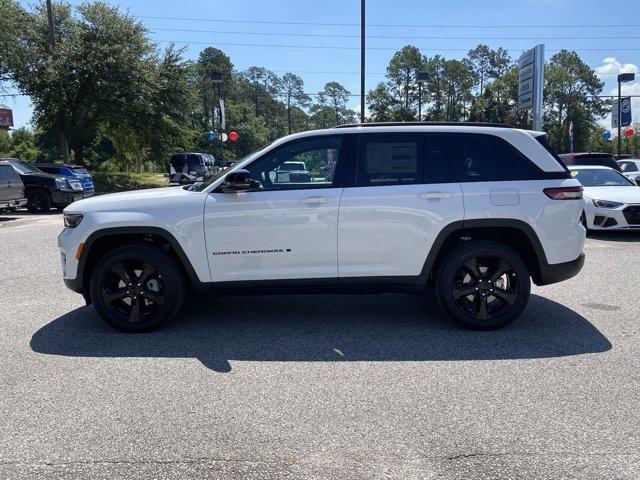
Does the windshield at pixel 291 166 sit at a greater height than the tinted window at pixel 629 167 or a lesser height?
lesser

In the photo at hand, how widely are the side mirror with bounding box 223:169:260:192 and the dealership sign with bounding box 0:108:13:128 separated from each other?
43004 millimetres

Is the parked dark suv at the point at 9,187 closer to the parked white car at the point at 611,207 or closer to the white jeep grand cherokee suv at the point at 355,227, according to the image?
the white jeep grand cherokee suv at the point at 355,227

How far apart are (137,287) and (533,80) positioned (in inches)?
543

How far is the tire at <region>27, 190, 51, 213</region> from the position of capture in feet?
55.2

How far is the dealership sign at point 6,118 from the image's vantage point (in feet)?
132

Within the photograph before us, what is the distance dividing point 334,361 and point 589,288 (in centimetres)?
402

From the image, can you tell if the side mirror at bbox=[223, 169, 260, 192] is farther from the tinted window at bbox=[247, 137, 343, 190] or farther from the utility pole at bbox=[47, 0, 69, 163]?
the utility pole at bbox=[47, 0, 69, 163]

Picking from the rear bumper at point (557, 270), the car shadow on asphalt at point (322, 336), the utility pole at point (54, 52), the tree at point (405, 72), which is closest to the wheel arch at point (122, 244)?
the car shadow on asphalt at point (322, 336)

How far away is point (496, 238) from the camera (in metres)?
5.07

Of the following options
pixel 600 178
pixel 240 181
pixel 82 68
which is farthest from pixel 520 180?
pixel 82 68

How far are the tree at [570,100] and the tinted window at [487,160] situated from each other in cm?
6870

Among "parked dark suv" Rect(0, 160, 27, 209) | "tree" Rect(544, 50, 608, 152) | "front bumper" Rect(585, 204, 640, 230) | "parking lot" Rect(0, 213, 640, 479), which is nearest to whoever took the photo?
"parking lot" Rect(0, 213, 640, 479)

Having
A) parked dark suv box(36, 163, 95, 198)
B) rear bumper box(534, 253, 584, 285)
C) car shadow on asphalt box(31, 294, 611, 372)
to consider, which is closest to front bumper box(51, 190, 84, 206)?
parked dark suv box(36, 163, 95, 198)

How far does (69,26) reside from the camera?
2650 centimetres
